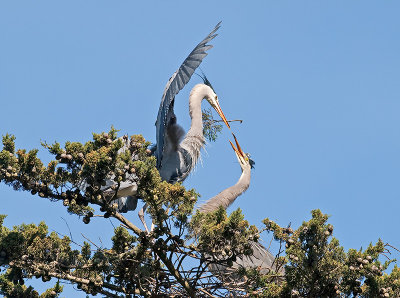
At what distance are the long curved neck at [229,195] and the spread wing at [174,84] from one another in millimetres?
1281

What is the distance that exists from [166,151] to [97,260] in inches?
128

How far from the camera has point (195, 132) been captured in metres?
9.89

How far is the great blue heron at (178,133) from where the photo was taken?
28.9 feet

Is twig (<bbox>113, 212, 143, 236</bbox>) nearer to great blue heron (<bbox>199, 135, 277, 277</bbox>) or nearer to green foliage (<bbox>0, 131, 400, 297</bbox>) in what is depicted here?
green foliage (<bbox>0, 131, 400, 297</bbox>)

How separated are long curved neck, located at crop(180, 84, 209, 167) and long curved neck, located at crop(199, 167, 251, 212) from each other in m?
0.62

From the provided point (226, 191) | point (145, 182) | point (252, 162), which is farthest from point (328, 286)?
point (252, 162)

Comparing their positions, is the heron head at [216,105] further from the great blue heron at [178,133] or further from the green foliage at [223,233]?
the green foliage at [223,233]

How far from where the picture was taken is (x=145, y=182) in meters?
6.16

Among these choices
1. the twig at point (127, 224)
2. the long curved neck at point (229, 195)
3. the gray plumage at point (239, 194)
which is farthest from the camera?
the long curved neck at point (229, 195)

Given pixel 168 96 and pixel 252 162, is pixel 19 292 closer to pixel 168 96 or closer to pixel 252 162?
pixel 168 96

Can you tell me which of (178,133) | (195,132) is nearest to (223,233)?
(178,133)

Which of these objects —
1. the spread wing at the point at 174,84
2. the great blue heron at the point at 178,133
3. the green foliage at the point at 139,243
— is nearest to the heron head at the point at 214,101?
the great blue heron at the point at 178,133

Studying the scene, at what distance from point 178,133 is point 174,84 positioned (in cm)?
85

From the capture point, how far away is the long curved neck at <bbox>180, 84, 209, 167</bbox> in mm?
9844
